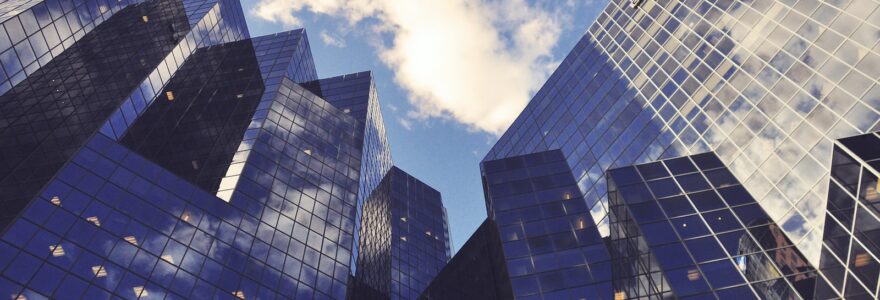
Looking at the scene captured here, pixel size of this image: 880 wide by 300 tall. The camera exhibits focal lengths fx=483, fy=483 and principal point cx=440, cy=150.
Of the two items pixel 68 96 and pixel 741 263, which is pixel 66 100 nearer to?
pixel 68 96

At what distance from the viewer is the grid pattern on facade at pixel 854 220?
25062 mm

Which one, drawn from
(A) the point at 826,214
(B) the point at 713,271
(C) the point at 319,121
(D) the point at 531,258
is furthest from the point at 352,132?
(A) the point at 826,214

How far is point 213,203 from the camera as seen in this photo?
4028 centimetres

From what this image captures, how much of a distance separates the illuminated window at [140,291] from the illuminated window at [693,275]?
34.0 m

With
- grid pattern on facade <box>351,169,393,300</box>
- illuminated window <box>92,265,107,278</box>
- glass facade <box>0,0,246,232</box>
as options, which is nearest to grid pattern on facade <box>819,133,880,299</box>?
grid pattern on facade <box>351,169,393,300</box>

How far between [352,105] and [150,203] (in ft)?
150

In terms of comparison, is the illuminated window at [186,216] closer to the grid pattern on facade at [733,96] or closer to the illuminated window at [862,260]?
the grid pattern on facade at [733,96]

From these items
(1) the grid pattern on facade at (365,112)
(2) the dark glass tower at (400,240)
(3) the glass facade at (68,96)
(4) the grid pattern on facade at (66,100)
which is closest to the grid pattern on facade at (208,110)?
(3) the glass facade at (68,96)

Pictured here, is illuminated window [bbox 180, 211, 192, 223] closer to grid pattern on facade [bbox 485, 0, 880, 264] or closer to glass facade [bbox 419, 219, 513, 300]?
glass facade [bbox 419, 219, 513, 300]

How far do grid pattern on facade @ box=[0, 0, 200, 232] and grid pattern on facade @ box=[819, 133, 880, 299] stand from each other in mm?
50250

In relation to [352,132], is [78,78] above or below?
above

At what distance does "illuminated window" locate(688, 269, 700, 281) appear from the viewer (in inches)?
1168

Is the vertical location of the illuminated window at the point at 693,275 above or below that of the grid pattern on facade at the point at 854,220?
below

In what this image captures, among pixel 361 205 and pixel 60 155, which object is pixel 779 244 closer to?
pixel 361 205
